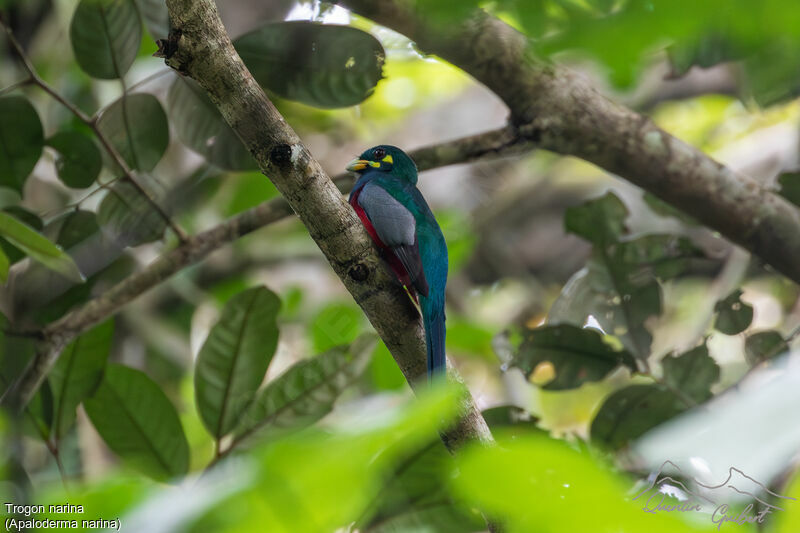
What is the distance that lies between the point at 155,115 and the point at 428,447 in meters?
1.53

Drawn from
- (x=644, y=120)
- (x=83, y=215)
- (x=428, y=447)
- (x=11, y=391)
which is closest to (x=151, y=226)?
(x=83, y=215)

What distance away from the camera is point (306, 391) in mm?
2387

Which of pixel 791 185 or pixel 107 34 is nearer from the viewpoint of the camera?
pixel 107 34

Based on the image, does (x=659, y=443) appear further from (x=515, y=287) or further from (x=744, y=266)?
(x=515, y=287)

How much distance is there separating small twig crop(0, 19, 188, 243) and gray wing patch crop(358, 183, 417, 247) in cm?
69

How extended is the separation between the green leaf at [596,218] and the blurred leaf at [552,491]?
254cm

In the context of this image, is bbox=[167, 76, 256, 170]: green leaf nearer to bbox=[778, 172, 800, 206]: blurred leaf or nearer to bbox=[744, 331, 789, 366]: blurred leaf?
bbox=[744, 331, 789, 366]: blurred leaf

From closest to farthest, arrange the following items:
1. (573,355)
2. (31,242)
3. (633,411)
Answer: (31,242) < (633,411) < (573,355)

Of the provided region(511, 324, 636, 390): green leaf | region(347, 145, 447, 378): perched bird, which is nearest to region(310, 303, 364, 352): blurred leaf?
region(347, 145, 447, 378): perched bird

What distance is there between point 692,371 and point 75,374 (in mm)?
2248

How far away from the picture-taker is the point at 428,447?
1.94m

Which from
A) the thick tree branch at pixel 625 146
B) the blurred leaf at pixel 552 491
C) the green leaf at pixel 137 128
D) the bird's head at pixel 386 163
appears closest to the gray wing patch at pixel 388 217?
the bird's head at pixel 386 163

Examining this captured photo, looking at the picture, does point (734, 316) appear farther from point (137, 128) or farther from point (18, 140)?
point (18, 140)
